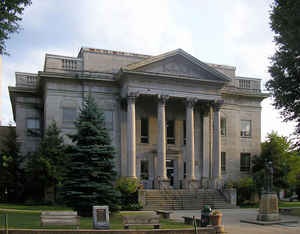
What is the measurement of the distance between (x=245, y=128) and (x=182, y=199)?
13659mm

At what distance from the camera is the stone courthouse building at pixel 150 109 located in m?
33.2

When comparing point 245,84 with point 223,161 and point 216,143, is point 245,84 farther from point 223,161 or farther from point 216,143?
point 216,143

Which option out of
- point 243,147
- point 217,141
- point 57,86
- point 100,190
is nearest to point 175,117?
point 217,141

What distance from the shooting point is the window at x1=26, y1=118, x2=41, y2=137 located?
36438 mm

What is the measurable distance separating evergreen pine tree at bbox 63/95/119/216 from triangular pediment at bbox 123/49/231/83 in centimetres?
1178

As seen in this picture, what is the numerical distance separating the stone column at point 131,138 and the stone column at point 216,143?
324 inches

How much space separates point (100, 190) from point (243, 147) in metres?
23.4

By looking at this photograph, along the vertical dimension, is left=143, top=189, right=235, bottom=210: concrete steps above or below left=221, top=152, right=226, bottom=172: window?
below

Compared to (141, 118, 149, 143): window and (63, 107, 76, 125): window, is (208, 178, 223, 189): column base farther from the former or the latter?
(63, 107, 76, 125): window

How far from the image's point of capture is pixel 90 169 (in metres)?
21.1

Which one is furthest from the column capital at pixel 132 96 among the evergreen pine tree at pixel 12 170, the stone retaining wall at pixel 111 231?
the stone retaining wall at pixel 111 231

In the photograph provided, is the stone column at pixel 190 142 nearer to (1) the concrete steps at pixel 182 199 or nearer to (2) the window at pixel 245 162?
(1) the concrete steps at pixel 182 199

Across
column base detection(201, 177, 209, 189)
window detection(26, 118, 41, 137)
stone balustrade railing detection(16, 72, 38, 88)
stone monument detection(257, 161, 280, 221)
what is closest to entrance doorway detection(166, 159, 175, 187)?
column base detection(201, 177, 209, 189)

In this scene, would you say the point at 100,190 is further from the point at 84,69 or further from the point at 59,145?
the point at 84,69
